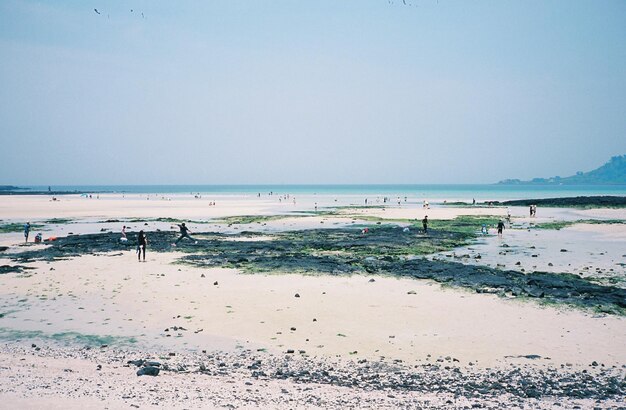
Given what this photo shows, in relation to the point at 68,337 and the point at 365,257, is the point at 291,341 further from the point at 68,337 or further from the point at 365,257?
the point at 365,257

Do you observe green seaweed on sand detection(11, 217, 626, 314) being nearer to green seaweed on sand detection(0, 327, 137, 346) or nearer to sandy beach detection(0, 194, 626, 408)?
sandy beach detection(0, 194, 626, 408)

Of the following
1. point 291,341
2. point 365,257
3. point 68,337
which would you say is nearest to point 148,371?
point 291,341

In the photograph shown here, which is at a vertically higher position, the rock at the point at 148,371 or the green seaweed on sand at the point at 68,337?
the rock at the point at 148,371

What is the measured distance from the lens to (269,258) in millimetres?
27484

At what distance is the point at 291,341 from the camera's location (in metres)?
13.1

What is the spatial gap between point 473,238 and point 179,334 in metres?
31.1

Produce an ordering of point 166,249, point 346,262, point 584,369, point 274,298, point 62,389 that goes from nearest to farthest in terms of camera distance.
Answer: point 62,389 → point 584,369 → point 274,298 → point 346,262 → point 166,249

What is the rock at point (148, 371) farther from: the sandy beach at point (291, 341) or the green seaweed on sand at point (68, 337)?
the green seaweed on sand at point (68, 337)

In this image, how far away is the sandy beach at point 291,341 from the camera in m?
9.23

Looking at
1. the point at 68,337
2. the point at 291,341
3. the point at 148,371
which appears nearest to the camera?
the point at 148,371

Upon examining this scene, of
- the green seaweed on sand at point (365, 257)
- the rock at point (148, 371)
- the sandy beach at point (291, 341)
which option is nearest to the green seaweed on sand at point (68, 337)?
the sandy beach at point (291, 341)

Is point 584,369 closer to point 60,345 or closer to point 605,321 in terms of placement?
point 605,321

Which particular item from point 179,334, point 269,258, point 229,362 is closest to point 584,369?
point 229,362

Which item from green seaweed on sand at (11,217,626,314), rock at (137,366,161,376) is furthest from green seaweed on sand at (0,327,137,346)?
green seaweed on sand at (11,217,626,314)
